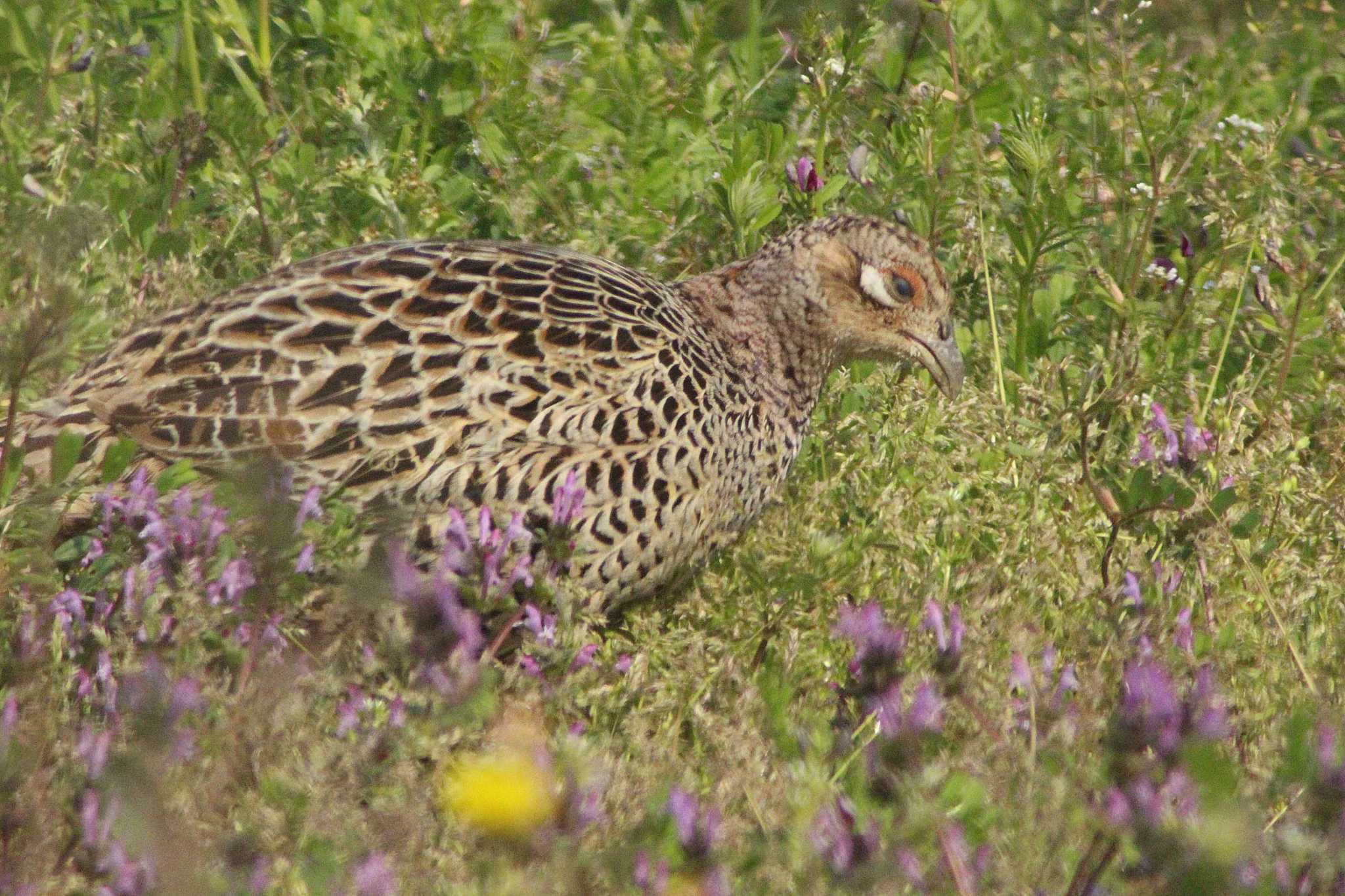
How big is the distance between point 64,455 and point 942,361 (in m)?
2.62

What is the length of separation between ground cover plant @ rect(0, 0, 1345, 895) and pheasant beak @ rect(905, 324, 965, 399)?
0.16 meters

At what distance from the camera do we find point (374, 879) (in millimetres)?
2619

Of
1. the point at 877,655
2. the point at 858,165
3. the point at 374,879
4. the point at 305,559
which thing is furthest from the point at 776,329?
the point at 374,879

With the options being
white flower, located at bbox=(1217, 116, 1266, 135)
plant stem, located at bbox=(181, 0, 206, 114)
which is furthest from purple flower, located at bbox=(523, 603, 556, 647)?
white flower, located at bbox=(1217, 116, 1266, 135)

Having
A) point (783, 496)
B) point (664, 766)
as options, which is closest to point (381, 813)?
point (664, 766)

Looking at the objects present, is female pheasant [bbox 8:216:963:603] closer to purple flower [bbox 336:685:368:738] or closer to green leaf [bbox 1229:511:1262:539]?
purple flower [bbox 336:685:368:738]

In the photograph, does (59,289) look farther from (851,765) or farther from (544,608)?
(851,765)

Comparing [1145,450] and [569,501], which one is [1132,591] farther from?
[569,501]

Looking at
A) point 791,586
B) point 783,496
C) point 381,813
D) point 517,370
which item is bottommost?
point 783,496

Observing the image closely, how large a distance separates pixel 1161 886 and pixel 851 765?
137 centimetres

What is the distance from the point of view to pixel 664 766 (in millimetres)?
3725

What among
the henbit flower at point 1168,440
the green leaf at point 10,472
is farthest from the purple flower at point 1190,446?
the green leaf at point 10,472

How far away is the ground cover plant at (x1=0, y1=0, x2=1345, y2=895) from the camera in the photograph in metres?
2.75

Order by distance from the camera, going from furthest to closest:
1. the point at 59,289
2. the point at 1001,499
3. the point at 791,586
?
1. the point at 1001,499
2. the point at 791,586
3. the point at 59,289
